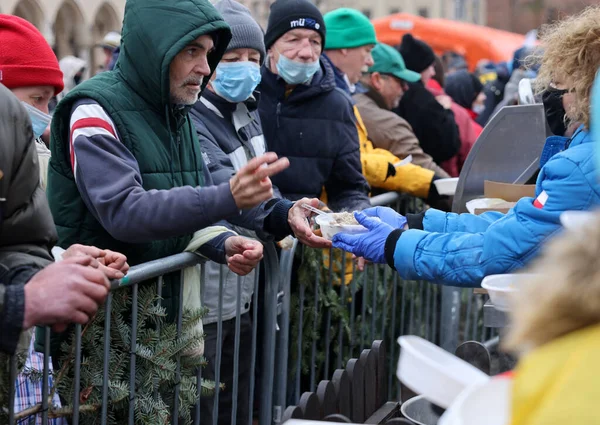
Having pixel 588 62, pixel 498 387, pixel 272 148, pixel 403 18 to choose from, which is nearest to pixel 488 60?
pixel 403 18

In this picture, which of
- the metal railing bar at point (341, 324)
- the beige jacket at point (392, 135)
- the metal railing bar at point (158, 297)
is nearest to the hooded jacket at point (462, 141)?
the beige jacket at point (392, 135)

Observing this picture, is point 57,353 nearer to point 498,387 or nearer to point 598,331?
point 498,387

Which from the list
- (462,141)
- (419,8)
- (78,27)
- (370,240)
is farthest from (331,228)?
(419,8)

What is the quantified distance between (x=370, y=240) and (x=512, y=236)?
2.02 feet

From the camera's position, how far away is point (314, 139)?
506 centimetres

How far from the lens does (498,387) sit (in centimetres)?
177

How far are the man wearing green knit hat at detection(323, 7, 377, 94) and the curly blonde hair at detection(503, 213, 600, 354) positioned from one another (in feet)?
14.8

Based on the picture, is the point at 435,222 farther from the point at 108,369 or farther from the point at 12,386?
the point at 12,386

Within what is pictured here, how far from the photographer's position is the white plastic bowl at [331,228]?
3.75 metres

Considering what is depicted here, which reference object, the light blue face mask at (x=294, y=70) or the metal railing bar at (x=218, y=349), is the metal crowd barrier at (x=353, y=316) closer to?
the metal railing bar at (x=218, y=349)

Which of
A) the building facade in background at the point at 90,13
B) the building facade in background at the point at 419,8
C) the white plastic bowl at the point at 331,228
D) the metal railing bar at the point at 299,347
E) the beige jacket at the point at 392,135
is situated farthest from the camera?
the building facade in background at the point at 419,8

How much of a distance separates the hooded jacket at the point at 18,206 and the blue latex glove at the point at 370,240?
1.25m

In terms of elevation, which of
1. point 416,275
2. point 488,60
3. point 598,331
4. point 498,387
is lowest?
point 488,60

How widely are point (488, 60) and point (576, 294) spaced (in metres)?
20.9
